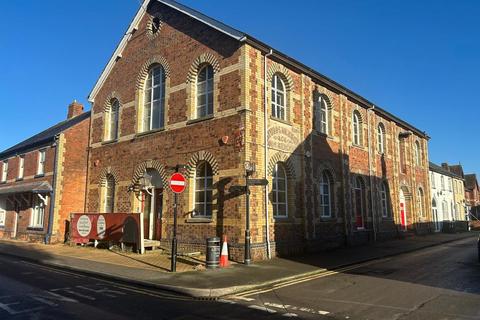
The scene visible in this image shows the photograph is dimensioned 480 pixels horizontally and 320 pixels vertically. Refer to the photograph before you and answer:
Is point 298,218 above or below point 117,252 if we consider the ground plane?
above

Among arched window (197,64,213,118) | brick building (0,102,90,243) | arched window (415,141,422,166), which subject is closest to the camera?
arched window (197,64,213,118)

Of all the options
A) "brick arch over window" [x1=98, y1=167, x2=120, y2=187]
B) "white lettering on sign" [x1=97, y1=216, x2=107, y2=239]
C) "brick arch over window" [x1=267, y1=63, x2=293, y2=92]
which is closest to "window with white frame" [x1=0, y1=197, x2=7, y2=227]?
"brick arch over window" [x1=98, y1=167, x2=120, y2=187]

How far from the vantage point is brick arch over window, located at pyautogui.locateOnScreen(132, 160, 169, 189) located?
17.3 meters

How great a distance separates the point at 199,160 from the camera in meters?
16.1

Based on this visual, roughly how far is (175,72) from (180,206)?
6.12m

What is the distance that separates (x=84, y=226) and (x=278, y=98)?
37.2 feet

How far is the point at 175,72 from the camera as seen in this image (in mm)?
17828

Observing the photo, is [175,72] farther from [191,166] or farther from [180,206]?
[180,206]

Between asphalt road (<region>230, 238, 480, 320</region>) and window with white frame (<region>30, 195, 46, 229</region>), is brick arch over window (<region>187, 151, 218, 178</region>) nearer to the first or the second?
asphalt road (<region>230, 238, 480, 320</region>)

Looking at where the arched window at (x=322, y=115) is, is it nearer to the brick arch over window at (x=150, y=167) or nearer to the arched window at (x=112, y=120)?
the brick arch over window at (x=150, y=167)

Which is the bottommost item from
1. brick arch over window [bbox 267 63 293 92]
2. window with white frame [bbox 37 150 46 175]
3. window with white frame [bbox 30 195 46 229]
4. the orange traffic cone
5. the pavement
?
the pavement

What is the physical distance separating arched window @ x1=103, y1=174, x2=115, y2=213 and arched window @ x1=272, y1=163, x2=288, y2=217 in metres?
9.24

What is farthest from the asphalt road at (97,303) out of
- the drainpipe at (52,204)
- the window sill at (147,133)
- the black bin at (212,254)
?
the drainpipe at (52,204)

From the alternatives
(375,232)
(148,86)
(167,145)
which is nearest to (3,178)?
(148,86)
